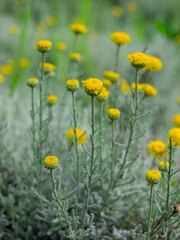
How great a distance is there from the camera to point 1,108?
1.95 m

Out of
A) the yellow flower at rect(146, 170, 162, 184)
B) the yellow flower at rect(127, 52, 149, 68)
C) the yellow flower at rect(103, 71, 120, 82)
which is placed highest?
the yellow flower at rect(127, 52, 149, 68)

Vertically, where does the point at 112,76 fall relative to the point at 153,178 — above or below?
above

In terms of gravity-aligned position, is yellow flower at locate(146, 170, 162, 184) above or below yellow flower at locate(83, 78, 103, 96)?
below

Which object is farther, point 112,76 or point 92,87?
point 112,76

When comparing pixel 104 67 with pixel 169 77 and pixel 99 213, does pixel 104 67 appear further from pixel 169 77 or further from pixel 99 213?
pixel 99 213

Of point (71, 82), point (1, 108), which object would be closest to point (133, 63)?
point (71, 82)

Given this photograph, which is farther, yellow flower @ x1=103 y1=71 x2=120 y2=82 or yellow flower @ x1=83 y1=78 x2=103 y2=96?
yellow flower @ x1=103 y1=71 x2=120 y2=82

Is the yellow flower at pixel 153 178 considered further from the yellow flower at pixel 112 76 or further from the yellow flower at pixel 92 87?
the yellow flower at pixel 112 76

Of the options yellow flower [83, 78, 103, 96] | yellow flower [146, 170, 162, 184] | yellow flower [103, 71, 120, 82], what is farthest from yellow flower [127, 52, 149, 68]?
yellow flower [103, 71, 120, 82]

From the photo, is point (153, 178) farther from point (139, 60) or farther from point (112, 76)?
point (112, 76)

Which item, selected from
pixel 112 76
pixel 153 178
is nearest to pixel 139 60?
pixel 153 178

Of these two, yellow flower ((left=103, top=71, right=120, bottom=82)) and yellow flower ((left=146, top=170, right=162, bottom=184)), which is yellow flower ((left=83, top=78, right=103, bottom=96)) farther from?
yellow flower ((left=103, top=71, right=120, bottom=82))

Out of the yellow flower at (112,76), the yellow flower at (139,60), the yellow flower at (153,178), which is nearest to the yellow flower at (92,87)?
the yellow flower at (139,60)

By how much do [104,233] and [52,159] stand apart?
1.66 feet
